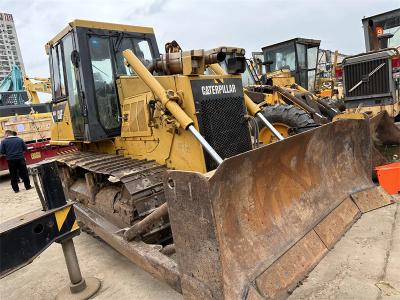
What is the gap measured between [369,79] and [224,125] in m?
4.72

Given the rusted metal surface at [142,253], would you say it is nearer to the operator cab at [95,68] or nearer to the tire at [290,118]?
A: the operator cab at [95,68]

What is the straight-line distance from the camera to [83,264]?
397 centimetres

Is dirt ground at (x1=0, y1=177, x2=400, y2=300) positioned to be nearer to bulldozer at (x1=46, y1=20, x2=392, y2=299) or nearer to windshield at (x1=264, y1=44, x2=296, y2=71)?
bulldozer at (x1=46, y1=20, x2=392, y2=299)

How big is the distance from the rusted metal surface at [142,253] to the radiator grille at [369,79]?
19.5 ft

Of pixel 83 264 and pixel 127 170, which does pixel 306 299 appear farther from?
pixel 83 264

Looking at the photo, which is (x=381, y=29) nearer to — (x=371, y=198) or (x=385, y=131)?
(x=385, y=131)

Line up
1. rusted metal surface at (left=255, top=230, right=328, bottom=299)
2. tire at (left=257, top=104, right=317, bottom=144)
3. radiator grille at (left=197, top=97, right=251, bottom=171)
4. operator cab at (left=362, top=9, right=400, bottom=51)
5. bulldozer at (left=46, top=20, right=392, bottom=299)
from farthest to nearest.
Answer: operator cab at (left=362, top=9, right=400, bottom=51), tire at (left=257, top=104, right=317, bottom=144), radiator grille at (left=197, top=97, right=251, bottom=171), rusted metal surface at (left=255, top=230, right=328, bottom=299), bulldozer at (left=46, top=20, right=392, bottom=299)

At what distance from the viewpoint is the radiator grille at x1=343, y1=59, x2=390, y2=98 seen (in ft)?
23.2

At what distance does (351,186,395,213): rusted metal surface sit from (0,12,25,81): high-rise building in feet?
87.2

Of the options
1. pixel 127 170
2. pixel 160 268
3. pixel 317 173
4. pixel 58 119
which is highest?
pixel 58 119

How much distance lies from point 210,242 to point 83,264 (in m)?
2.38

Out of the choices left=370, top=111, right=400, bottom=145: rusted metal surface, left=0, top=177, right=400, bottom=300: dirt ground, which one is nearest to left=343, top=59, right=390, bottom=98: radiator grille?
left=370, top=111, right=400, bottom=145: rusted metal surface

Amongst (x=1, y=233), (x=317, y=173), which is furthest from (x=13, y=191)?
(x=317, y=173)

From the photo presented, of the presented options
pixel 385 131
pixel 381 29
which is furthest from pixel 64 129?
pixel 381 29
